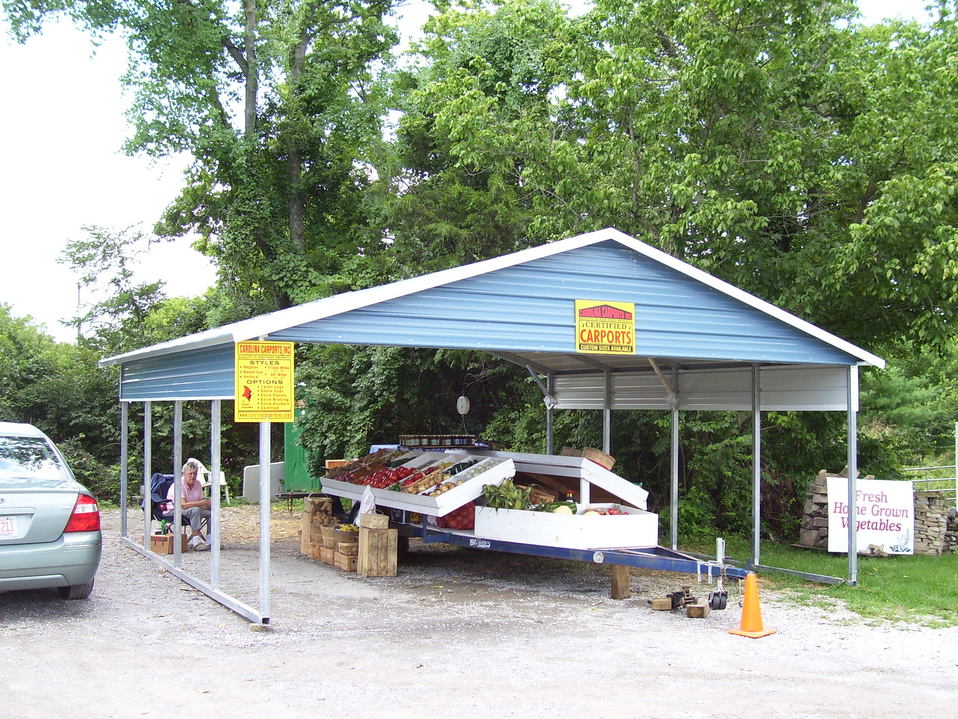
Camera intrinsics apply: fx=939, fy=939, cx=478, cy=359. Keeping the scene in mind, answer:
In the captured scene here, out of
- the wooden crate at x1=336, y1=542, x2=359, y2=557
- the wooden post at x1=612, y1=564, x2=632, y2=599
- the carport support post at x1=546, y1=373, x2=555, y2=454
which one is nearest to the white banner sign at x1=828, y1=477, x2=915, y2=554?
the carport support post at x1=546, y1=373, x2=555, y2=454

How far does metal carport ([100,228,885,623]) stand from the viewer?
8656 mm

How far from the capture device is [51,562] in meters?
8.35

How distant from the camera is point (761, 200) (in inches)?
599

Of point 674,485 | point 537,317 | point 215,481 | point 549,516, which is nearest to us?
point 215,481


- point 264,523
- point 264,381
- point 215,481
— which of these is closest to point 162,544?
point 215,481

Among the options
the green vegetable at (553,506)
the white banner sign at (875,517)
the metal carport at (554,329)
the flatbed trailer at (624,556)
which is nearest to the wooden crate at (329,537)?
the flatbed trailer at (624,556)

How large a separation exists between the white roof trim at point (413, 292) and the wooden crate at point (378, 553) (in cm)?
318

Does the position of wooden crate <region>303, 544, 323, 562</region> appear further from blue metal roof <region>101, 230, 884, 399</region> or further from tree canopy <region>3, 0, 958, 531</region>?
tree canopy <region>3, 0, 958, 531</region>

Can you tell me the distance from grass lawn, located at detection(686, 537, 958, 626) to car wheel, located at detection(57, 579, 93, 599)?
759 centimetres

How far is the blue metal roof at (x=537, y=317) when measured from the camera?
868 cm

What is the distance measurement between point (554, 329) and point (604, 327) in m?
0.58

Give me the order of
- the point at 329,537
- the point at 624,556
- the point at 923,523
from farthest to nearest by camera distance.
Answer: the point at 923,523 < the point at 329,537 < the point at 624,556

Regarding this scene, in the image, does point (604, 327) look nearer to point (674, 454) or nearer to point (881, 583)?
point (674, 454)

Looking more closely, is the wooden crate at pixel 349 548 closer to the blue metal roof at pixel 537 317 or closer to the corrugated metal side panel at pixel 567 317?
the blue metal roof at pixel 537 317
